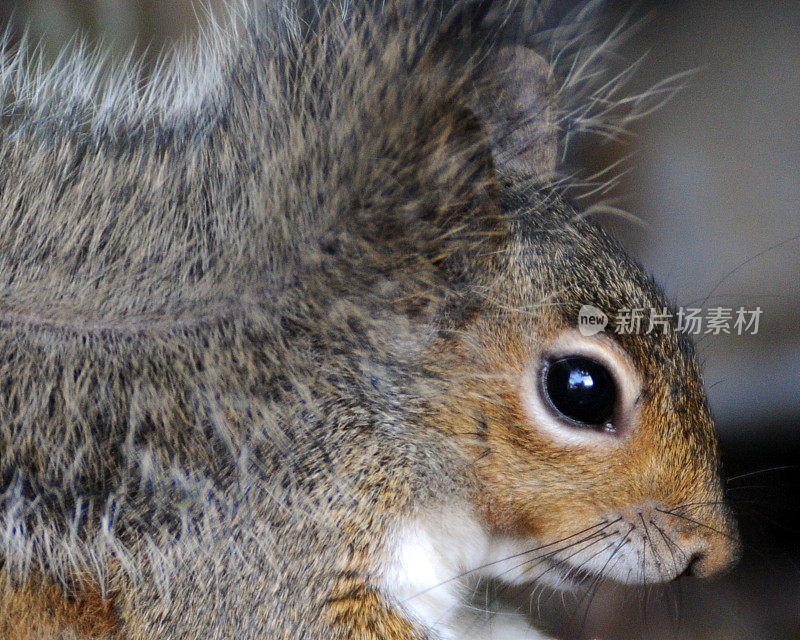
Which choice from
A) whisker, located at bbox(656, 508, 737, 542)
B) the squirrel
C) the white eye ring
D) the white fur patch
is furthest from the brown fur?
whisker, located at bbox(656, 508, 737, 542)

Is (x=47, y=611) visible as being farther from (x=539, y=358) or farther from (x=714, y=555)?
(x=714, y=555)

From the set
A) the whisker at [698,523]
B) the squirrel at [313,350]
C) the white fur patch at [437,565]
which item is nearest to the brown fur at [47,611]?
the squirrel at [313,350]

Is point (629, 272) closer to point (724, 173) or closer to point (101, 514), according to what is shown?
point (101, 514)

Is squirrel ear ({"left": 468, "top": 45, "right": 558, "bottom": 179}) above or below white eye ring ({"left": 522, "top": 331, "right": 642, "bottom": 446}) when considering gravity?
above

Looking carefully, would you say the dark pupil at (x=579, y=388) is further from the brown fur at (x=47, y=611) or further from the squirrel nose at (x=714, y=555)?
the brown fur at (x=47, y=611)

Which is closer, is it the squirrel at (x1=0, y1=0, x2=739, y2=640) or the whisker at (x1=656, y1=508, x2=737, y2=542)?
the squirrel at (x1=0, y1=0, x2=739, y2=640)

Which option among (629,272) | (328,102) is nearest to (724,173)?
(629,272)

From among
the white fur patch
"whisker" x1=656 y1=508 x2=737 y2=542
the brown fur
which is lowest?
the brown fur

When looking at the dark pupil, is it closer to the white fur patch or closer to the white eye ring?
the white eye ring
